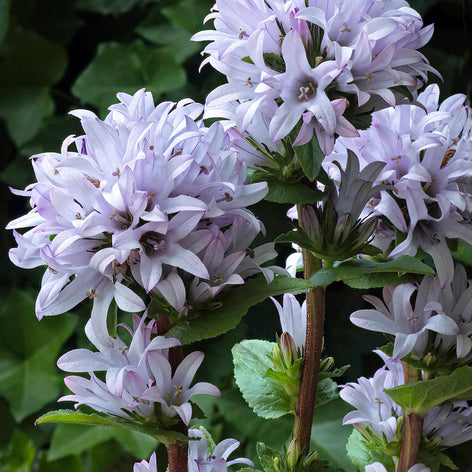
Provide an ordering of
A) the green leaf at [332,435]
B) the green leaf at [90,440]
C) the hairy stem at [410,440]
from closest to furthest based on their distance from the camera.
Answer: the hairy stem at [410,440]
the green leaf at [332,435]
the green leaf at [90,440]

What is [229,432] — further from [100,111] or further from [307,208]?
[307,208]

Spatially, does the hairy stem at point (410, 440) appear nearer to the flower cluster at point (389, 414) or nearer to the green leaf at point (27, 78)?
the flower cluster at point (389, 414)

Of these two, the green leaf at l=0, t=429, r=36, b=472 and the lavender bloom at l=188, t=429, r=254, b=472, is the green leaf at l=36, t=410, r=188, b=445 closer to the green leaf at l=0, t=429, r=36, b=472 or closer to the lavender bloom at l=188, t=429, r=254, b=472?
the lavender bloom at l=188, t=429, r=254, b=472

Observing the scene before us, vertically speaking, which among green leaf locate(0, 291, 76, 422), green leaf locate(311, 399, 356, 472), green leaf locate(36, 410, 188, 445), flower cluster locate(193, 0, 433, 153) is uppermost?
flower cluster locate(193, 0, 433, 153)

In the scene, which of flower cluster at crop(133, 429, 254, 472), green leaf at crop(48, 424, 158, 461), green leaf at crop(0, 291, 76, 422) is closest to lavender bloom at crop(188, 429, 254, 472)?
flower cluster at crop(133, 429, 254, 472)

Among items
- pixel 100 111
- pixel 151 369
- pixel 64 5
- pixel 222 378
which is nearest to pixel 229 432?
pixel 222 378

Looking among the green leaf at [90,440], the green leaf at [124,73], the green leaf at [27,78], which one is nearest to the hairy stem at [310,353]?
the green leaf at [90,440]

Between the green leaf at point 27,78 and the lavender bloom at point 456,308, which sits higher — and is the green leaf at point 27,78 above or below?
below

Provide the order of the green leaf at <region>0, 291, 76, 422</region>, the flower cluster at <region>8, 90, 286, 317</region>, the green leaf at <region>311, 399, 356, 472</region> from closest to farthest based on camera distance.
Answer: the flower cluster at <region>8, 90, 286, 317</region> → the green leaf at <region>311, 399, 356, 472</region> → the green leaf at <region>0, 291, 76, 422</region>
